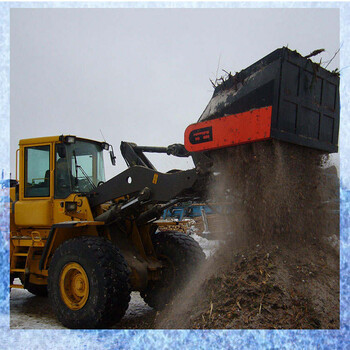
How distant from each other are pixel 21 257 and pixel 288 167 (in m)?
4.37

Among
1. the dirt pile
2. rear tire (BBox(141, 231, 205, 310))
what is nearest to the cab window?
rear tire (BBox(141, 231, 205, 310))

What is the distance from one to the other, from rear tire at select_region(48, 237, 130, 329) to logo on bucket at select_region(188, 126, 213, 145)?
1.70 m

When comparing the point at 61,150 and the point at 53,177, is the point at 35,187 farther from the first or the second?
the point at 61,150

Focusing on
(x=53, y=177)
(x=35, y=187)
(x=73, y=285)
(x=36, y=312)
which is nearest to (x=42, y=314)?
(x=36, y=312)

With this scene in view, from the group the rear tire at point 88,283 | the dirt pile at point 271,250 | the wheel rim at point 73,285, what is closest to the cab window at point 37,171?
the rear tire at point 88,283

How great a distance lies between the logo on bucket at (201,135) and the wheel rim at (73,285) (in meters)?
2.15

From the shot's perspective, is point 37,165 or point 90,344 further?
point 37,165

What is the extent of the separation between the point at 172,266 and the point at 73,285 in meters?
1.55

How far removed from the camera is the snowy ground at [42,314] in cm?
573

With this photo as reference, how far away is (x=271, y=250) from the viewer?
495 centimetres

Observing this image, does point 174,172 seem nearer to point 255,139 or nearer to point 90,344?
point 255,139

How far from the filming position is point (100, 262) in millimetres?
5168

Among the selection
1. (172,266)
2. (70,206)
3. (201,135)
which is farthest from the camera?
(172,266)

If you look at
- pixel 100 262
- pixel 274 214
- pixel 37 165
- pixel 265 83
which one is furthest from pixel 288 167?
pixel 37 165
